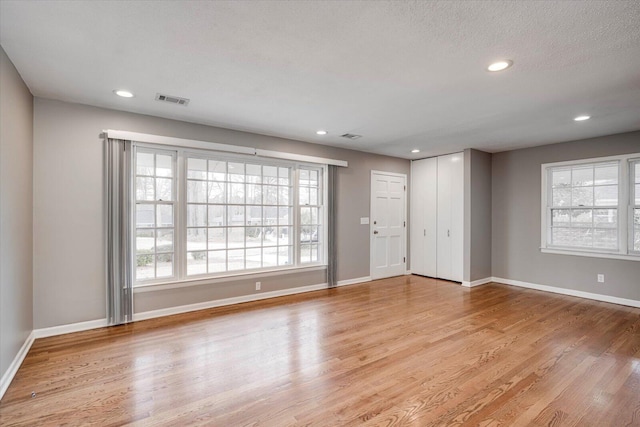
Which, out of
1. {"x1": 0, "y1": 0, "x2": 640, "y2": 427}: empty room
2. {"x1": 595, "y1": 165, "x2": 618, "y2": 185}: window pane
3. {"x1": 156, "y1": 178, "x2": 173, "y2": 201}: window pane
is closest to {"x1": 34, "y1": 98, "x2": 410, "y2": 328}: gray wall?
{"x1": 0, "y1": 0, "x2": 640, "y2": 427}: empty room

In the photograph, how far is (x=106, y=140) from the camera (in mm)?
3627

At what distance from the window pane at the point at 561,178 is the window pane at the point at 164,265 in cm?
618

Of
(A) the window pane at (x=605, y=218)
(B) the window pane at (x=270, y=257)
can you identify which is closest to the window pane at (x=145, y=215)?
(B) the window pane at (x=270, y=257)

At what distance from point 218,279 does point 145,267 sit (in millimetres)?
928

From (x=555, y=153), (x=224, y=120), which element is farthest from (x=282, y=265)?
(x=555, y=153)

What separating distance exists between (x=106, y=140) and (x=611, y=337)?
598 centimetres

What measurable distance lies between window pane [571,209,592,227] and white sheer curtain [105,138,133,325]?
6.58 metres

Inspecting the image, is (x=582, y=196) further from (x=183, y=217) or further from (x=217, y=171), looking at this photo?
(x=183, y=217)

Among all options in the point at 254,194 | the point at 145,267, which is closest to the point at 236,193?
the point at 254,194

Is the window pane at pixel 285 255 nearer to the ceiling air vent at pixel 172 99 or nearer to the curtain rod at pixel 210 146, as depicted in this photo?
the curtain rod at pixel 210 146

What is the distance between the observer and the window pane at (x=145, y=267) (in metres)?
3.93

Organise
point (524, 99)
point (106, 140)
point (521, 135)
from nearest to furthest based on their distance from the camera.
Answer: point (524, 99), point (106, 140), point (521, 135)

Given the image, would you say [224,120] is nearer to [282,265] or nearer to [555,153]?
[282,265]

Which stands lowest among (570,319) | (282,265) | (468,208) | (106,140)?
(570,319)
